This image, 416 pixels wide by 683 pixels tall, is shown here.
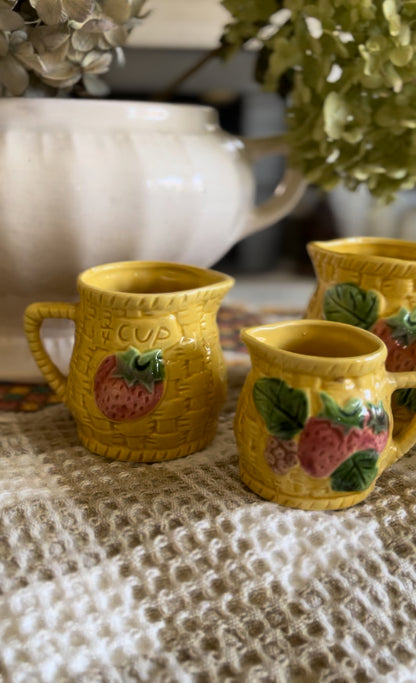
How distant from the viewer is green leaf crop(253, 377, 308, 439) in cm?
36

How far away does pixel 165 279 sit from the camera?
1.61ft

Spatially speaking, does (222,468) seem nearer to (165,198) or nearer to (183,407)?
(183,407)

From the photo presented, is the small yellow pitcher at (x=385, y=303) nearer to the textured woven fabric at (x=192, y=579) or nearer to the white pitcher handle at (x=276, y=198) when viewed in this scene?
the textured woven fabric at (x=192, y=579)

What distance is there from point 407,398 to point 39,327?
0.89 ft

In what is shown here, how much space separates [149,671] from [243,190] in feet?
1.40

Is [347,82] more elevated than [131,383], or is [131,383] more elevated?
[347,82]

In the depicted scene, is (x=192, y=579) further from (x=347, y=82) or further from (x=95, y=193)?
(x=347, y=82)

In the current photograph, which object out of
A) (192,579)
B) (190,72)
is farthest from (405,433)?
(190,72)

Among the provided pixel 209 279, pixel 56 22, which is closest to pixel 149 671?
pixel 209 279

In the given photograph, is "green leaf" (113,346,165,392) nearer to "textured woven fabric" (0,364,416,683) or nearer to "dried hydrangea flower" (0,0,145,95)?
"textured woven fabric" (0,364,416,683)

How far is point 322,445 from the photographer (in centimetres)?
36

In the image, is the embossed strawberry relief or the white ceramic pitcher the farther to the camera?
the white ceramic pitcher

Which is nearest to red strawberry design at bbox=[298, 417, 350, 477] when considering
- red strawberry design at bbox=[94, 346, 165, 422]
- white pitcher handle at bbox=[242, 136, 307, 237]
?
red strawberry design at bbox=[94, 346, 165, 422]

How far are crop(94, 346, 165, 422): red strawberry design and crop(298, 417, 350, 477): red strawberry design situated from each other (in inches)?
4.1
